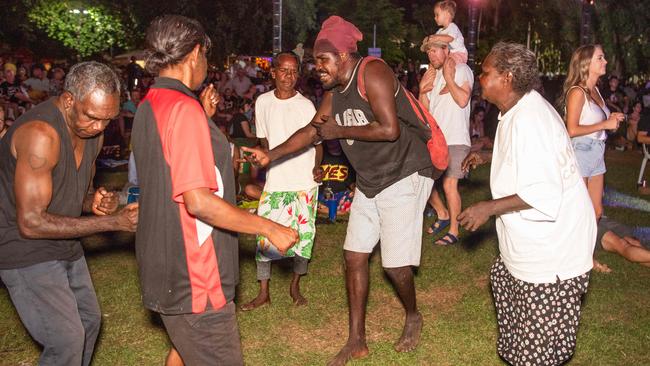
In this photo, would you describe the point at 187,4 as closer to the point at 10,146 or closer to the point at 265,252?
the point at 265,252

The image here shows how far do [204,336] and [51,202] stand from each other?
1.12 meters

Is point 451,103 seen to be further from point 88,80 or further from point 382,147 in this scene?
point 88,80

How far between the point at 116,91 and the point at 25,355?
2668mm

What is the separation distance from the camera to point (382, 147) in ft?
16.0

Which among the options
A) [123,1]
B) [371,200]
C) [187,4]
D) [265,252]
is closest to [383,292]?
[265,252]

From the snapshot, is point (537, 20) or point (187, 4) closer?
point (187, 4)

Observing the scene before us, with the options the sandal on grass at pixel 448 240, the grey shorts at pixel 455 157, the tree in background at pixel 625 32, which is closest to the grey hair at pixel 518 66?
the grey shorts at pixel 455 157

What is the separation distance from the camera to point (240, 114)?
1744 centimetres

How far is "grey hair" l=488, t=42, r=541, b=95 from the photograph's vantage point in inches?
149

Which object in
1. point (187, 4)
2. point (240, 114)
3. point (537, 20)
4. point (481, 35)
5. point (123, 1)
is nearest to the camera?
point (240, 114)

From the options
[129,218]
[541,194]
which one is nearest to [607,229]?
[541,194]

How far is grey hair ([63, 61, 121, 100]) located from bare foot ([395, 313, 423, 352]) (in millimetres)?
2932

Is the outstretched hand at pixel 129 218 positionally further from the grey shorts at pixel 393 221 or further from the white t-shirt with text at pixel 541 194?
the grey shorts at pixel 393 221

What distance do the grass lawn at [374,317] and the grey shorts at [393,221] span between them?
0.82 meters
